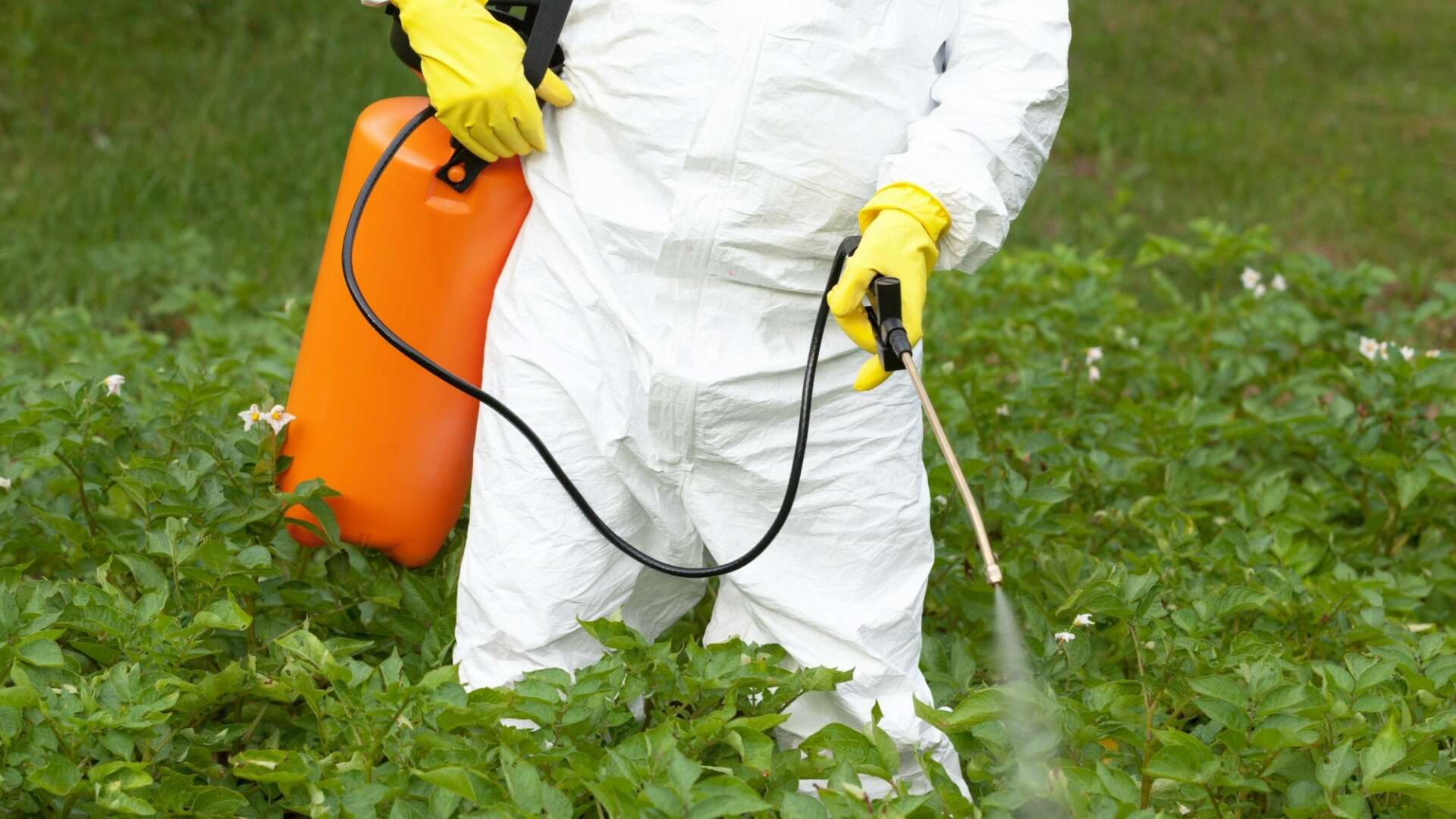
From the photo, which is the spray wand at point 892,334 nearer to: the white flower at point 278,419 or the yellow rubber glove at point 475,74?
the yellow rubber glove at point 475,74

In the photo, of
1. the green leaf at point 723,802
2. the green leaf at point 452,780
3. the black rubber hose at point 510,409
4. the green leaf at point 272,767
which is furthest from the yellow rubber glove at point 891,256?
the green leaf at point 272,767

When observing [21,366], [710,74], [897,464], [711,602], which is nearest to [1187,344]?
[711,602]

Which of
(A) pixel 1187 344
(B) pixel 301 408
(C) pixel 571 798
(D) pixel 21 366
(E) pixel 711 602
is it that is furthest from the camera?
(A) pixel 1187 344

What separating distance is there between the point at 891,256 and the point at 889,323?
74 mm

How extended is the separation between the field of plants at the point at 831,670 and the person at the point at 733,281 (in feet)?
0.45

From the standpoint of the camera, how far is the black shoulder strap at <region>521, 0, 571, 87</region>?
1729mm

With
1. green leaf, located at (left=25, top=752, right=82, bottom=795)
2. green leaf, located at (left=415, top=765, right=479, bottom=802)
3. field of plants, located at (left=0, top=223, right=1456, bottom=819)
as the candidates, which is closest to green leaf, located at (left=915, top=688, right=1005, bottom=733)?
field of plants, located at (left=0, top=223, right=1456, bottom=819)

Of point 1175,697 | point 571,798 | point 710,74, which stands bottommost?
point 571,798

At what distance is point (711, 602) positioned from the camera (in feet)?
8.07

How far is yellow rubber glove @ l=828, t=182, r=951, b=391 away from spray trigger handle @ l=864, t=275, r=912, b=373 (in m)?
0.01

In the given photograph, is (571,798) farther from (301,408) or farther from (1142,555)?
(1142,555)

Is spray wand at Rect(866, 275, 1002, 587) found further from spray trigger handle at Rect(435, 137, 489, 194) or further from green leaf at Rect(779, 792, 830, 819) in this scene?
spray trigger handle at Rect(435, 137, 489, 194)

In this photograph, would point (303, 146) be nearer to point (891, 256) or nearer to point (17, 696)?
point (17, 696)

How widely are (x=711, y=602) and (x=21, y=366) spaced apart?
5.53ft
